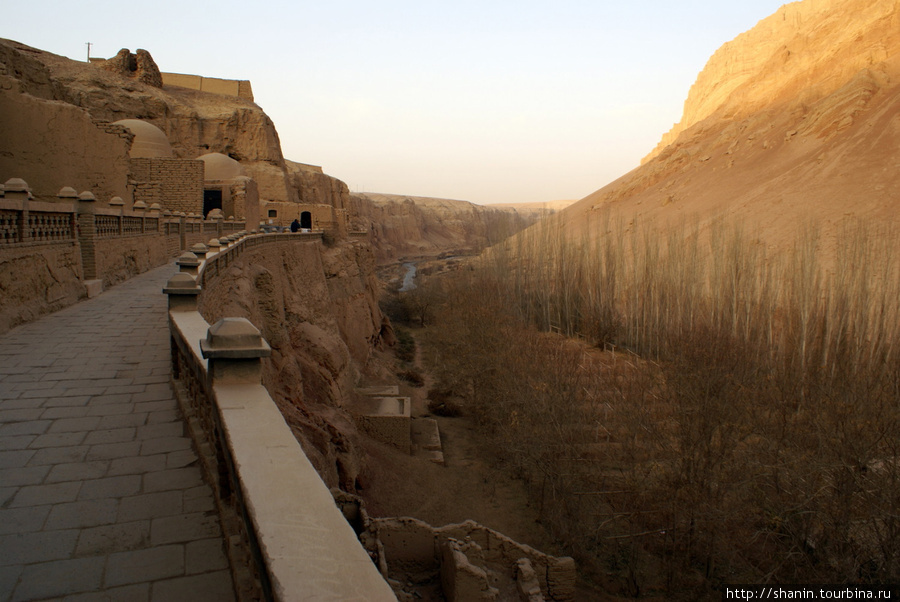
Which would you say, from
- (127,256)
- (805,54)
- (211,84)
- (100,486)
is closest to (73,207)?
(127,256)

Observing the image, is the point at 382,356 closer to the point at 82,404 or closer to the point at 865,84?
the point at 82,404

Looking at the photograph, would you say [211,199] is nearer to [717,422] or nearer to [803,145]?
[717,422]

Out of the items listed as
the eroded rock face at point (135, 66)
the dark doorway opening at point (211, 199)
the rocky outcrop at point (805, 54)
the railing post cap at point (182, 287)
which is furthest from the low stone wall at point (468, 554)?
the eroded rock face at point (135, 66)

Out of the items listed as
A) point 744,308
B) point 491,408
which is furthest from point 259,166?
point 744,308

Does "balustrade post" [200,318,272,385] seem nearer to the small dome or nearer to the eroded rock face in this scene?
the small dome

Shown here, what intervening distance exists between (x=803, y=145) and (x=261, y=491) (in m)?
30.4

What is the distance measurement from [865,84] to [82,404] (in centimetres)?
3095

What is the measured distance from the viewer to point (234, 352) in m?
3.15

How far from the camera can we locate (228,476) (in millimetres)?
3055

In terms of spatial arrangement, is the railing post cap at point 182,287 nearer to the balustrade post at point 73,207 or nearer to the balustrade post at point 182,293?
the balustrade post at point 182,293

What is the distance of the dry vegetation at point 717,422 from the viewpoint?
7.77 metres

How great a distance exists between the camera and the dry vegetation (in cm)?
777

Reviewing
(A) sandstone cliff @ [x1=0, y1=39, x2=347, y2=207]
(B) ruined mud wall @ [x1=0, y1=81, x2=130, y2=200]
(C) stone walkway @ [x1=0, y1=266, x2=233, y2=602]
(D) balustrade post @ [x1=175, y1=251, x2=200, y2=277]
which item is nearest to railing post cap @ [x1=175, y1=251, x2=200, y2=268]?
(D) balustrade post @ [x1=175, y1=251, x2=200, y2=277]

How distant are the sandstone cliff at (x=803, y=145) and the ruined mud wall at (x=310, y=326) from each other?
13.2 m
